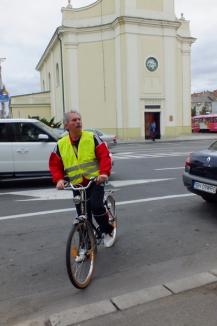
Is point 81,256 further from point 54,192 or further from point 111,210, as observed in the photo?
point 54,192

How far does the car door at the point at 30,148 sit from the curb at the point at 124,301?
672cm

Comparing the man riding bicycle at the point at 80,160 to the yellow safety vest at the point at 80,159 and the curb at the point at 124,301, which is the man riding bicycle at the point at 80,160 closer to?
the yellow safety vest at the point at 80,159

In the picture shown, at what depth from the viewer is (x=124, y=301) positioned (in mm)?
3783

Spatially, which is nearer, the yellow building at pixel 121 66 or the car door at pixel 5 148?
the car door at pixel 5 148

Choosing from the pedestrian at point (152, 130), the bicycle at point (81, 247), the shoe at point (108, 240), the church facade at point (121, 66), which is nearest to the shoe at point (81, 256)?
the bicycle at point (81, 247)

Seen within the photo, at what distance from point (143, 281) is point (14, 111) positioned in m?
45.0

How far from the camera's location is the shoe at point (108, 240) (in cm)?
513

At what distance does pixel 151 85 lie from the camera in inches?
1491

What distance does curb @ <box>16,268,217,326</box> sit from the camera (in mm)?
3486

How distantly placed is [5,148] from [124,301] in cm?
711

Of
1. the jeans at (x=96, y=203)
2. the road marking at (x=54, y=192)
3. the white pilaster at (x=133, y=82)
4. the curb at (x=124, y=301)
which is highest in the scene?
the white pilaster at (x=133, y=82)

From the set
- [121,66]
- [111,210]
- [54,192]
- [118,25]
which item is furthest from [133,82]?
[111,210]

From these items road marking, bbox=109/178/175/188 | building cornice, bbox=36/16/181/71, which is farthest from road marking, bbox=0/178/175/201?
building cornice, bbox=36/16/181/71

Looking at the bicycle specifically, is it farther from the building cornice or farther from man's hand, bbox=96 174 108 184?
the building cornice
